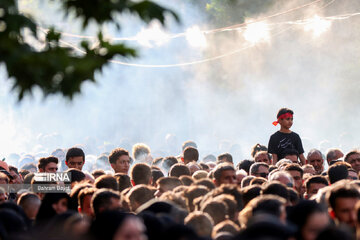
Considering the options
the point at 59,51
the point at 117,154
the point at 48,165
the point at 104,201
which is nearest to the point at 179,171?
the point at 117,154

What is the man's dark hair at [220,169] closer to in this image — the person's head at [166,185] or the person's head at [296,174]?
the person's head at [166,185]

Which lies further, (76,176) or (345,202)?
(76,176)

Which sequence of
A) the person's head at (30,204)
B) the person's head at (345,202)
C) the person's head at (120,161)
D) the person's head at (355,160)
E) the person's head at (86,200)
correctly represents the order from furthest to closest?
the person's head at (355,160) < the person's head at (120,161) < the person's head at (30,204) < the person's head at (86,200) < the person's head at (345,202)

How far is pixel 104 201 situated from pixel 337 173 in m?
3.61

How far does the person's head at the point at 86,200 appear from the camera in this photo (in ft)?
21.8

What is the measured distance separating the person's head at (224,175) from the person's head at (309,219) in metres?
2.90

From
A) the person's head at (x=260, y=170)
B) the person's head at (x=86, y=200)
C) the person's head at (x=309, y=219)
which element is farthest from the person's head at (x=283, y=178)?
the person's head at (x=309, y=219)

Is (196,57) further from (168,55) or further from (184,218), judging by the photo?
(184,218)

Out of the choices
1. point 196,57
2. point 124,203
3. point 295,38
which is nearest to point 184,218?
point 124,203

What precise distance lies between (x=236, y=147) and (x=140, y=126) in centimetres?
1340

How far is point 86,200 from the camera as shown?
21.9ft

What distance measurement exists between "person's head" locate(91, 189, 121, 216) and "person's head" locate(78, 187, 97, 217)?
1.87 feet

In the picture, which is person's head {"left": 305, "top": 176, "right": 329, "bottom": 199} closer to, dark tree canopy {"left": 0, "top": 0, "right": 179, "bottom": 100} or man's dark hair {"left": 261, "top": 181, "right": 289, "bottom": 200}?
man's dark hair {"left": 261, "top": 181, "right": 289, "bottom": 200}

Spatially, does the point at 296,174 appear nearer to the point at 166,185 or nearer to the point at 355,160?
the point at 166,185
